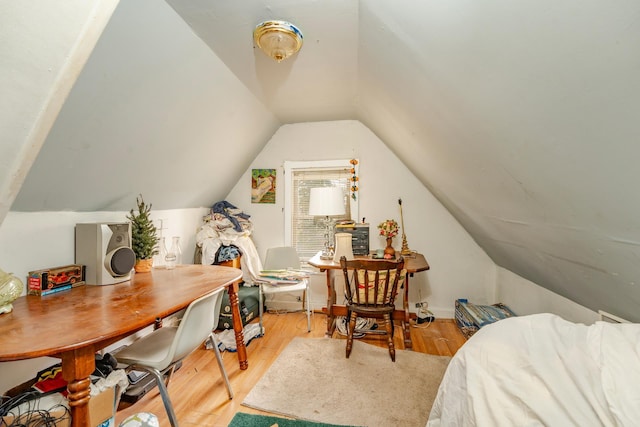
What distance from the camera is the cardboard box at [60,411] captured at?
3.39 feet

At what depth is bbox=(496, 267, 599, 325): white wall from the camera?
1.90 m

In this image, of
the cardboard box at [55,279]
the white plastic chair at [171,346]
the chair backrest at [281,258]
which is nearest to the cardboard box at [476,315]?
the chair backrest at [281,258]

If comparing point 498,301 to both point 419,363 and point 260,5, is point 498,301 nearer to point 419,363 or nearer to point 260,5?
point 419,363

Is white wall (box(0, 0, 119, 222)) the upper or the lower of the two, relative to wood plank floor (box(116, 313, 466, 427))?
upper

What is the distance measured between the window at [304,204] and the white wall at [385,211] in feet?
0.32

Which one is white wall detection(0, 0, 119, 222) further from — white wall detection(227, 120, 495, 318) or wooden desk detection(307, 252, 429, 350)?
white wall detection(227, 120, 495, 318)

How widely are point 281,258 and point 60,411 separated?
2.25m

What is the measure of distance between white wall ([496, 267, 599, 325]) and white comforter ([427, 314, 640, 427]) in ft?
3.41

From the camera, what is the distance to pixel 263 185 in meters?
3.50

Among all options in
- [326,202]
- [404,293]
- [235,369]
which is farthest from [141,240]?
[404,293]

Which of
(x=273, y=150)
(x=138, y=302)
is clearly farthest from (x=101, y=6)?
(x=273, y=150)

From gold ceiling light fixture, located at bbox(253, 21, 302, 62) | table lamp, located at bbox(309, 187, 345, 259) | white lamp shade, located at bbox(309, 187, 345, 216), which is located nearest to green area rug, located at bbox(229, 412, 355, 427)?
table lamp, located at bbox(309, 187, 345, 259)

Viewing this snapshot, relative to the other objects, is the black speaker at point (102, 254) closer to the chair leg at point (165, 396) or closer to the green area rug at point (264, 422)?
the chair leg at point (165, 396)

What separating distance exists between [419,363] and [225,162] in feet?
8.50
